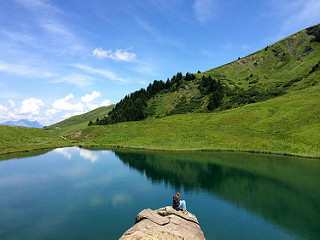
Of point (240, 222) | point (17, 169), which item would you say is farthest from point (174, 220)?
point (17, 169)

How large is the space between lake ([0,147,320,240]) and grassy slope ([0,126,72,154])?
23218 mm

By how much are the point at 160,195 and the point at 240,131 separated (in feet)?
197

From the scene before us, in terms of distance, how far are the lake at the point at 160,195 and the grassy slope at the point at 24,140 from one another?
2322 cm

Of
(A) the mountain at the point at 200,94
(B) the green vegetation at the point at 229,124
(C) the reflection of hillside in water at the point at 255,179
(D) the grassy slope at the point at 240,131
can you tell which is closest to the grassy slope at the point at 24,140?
(B) the green vegetation at the point at 229,124

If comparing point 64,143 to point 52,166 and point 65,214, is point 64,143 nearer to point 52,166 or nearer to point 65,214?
point 52,166

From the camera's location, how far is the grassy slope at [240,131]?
2749 inches

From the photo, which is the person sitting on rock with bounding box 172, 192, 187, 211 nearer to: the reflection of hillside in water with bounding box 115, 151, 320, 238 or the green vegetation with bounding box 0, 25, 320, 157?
the reflection of hillside in water with bounding box 115, 151, 320, 238

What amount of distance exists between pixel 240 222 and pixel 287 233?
5.04m

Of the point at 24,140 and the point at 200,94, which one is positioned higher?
the point at 200,94

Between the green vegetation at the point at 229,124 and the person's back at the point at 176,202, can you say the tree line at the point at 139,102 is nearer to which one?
the green vegetation at the point at 229,124

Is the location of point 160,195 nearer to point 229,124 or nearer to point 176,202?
point 176,202

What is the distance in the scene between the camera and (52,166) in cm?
5756

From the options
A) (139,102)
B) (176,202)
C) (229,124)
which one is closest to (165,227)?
(176,202)

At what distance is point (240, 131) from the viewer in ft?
278
